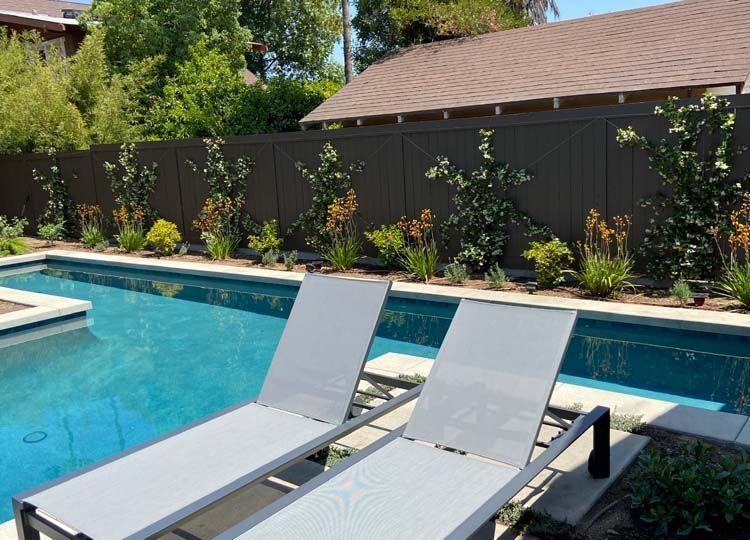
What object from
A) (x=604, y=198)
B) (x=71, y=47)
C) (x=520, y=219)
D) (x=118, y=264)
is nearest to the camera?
(x=604, y=198)

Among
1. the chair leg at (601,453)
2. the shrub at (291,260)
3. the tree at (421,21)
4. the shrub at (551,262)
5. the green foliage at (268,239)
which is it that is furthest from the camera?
the tree at (421,21)

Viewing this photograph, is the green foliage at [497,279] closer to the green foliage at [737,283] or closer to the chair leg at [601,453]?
the green foliage at [737,283]

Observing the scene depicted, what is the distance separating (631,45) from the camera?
13805 millimetres

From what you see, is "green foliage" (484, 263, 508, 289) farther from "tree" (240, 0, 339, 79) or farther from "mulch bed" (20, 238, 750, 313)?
"tree" (240, 0, 339, 79)

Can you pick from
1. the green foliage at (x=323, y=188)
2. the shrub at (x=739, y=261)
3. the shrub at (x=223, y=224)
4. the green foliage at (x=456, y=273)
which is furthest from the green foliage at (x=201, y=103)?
the shrub at (x=739, y=261)

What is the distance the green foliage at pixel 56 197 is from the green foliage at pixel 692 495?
16352 millimetres

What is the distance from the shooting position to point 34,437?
17.9ft

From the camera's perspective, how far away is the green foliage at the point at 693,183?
756 centimetres

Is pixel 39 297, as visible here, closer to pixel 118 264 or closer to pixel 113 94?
pixel 118 264

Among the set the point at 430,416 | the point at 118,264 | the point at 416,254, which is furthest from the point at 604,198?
the point at 118,264

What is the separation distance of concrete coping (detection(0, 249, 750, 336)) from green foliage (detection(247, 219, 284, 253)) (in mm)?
724

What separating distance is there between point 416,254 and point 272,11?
26.1m

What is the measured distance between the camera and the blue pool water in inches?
213

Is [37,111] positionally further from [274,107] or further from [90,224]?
[274,107]
